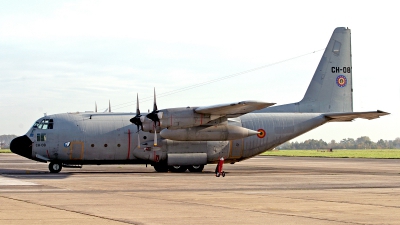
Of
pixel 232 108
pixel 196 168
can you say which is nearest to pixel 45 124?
pixel 196 168

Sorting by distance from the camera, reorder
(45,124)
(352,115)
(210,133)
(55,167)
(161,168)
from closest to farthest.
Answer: (210,133)
(55,167)
(45,124)
(352,115)
(161,168)

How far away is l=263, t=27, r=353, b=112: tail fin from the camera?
4109 centimetres

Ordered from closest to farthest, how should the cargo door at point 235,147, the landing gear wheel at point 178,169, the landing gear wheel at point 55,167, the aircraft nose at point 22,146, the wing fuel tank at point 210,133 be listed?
the wing fuel tank at point 210,133 < the aircraft nose at point 22,146 < the landing gear wheel at point 55,167 < the landing gear wheel at point 178,169 < the cargo door at point 235,147

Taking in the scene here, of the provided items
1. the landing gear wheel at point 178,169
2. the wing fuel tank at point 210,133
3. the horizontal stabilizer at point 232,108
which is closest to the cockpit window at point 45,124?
the wing fuel tank at point 210,133

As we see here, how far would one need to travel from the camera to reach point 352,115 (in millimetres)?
37844

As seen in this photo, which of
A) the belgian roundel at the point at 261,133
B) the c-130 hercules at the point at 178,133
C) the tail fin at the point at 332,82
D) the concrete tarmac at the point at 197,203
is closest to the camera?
the concrete tarmac at the point at 197,203

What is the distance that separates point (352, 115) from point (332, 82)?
13.9 ft

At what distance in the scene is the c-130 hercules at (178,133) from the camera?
35312mm

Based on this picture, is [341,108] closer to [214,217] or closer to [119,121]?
[119,121]

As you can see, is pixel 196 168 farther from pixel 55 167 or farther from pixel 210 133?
pixel 55 167

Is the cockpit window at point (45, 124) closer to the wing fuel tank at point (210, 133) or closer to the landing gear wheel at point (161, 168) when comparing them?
the landing gear wheel at point (161, 168)

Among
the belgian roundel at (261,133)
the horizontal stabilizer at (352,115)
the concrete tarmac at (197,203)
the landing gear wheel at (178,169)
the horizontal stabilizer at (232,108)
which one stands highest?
the horizontal stabilizer at (232,108)

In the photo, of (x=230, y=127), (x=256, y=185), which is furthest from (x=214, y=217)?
(x=230, y=127)

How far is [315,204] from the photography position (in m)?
17.8
